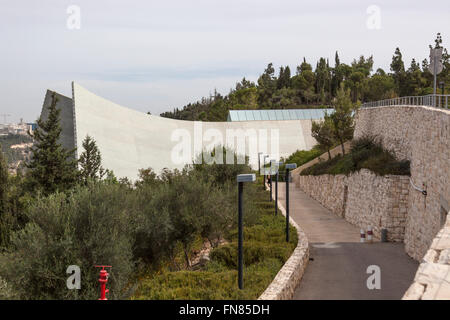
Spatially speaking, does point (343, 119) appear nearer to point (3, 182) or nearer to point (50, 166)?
point (50, 166)

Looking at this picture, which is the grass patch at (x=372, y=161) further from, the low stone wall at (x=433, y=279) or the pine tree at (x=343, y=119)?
the low stone wall at (x=433, y=279)

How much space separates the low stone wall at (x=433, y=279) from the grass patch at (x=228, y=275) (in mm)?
4131

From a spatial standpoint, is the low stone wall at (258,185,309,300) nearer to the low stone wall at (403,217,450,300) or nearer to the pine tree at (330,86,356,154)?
the low stone wall at (403,217,450,300)

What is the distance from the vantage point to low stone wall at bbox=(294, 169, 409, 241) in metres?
19.8

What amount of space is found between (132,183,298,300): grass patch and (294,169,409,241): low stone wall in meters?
5.06

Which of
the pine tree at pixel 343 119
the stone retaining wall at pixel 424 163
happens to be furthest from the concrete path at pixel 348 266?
the pine tree at pixel 343 119

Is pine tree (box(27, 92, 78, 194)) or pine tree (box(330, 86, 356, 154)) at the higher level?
pine tree (box(330, 86, 356, 154))

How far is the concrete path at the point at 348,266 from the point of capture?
470 inches

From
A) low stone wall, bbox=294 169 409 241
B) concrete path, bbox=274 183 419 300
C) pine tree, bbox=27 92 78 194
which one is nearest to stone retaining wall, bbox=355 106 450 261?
low stone wall, bbox=294 169 409 241

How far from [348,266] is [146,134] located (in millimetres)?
38954

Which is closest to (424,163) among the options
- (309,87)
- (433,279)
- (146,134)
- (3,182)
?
(433,279)

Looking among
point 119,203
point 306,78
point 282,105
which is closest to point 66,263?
point 119,203

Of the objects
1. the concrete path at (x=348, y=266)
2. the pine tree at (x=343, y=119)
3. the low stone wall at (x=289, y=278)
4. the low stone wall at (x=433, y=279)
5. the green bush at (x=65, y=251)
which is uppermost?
the pine tree at (x=343, y=119)
